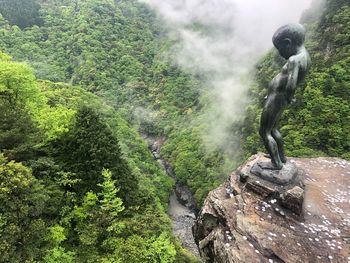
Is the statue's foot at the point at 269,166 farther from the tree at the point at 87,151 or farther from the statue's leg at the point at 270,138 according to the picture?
the tree at the point at 87,151

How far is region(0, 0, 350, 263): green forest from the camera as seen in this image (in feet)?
57.3

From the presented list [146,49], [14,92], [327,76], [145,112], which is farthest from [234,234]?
[146,49]

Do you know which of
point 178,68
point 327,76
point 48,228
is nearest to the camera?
point 48,228

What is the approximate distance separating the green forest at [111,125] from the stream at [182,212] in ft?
8.28

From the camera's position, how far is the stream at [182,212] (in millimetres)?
47134

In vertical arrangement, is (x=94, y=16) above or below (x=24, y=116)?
above

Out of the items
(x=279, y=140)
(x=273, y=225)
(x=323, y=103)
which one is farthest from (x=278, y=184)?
(x=323, y=103)

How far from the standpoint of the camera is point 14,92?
2095 centimetres

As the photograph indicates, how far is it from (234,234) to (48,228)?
35.1ft

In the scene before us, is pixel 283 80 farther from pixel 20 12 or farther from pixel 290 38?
pixel 20 12

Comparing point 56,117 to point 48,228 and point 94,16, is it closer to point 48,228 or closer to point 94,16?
point 48,228

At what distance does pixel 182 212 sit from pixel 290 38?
48.9 meters

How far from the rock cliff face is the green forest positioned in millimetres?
7967

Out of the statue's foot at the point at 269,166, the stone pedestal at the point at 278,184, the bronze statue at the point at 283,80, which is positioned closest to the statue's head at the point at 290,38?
the bronze statue at the point at 283,80
